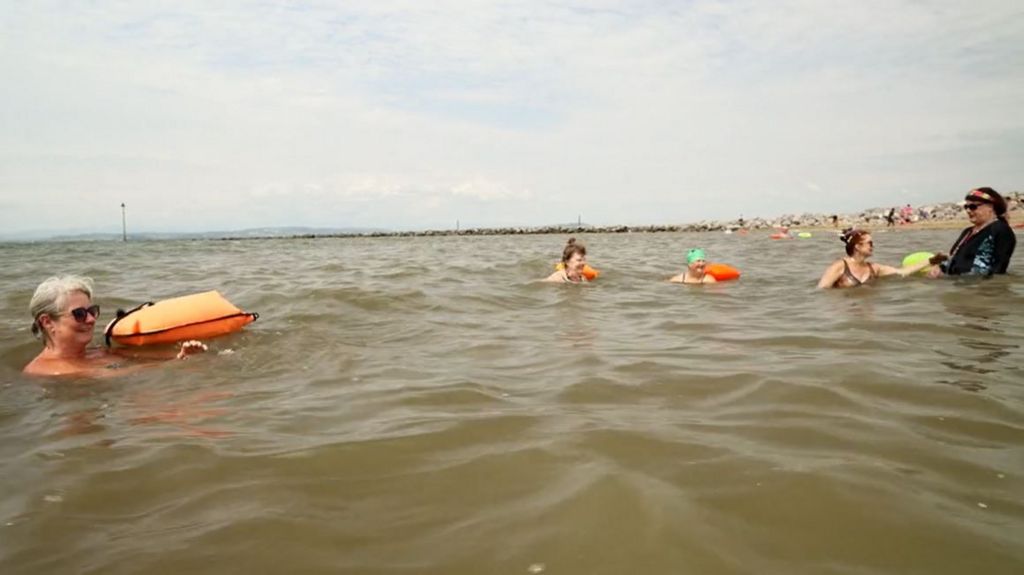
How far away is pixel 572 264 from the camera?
35.2ft

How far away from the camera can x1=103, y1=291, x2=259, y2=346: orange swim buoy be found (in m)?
6.15

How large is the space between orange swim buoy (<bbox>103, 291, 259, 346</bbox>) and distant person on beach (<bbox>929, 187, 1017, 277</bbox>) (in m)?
9.46

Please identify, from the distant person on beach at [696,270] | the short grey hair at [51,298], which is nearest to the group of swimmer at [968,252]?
the distant person on beach at [696,270]

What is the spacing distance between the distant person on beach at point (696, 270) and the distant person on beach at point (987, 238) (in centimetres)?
348

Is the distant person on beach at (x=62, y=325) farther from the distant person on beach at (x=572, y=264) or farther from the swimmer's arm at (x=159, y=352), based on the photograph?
the distant person on beach at (x=572, y=264)

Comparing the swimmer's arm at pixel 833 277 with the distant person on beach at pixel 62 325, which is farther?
the swimmer's arm at pixel 833 277

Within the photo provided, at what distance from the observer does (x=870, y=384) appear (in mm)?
3896

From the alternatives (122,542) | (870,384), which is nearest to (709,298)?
(870,384)

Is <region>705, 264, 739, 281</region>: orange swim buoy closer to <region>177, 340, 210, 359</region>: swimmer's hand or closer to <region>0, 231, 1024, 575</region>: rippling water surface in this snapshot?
<region>0, 231, 1024, 575</region>: rippling water surface

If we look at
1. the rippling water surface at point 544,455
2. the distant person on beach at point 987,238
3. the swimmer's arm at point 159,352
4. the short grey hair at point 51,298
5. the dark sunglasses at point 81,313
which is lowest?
the swimmer's arm at point 159,352

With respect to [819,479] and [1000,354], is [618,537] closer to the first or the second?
[819,479]

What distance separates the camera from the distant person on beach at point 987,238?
8.71 metres

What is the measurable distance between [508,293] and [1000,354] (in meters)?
6.58

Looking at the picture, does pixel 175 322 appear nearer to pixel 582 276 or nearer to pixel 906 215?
pixel 582 276
